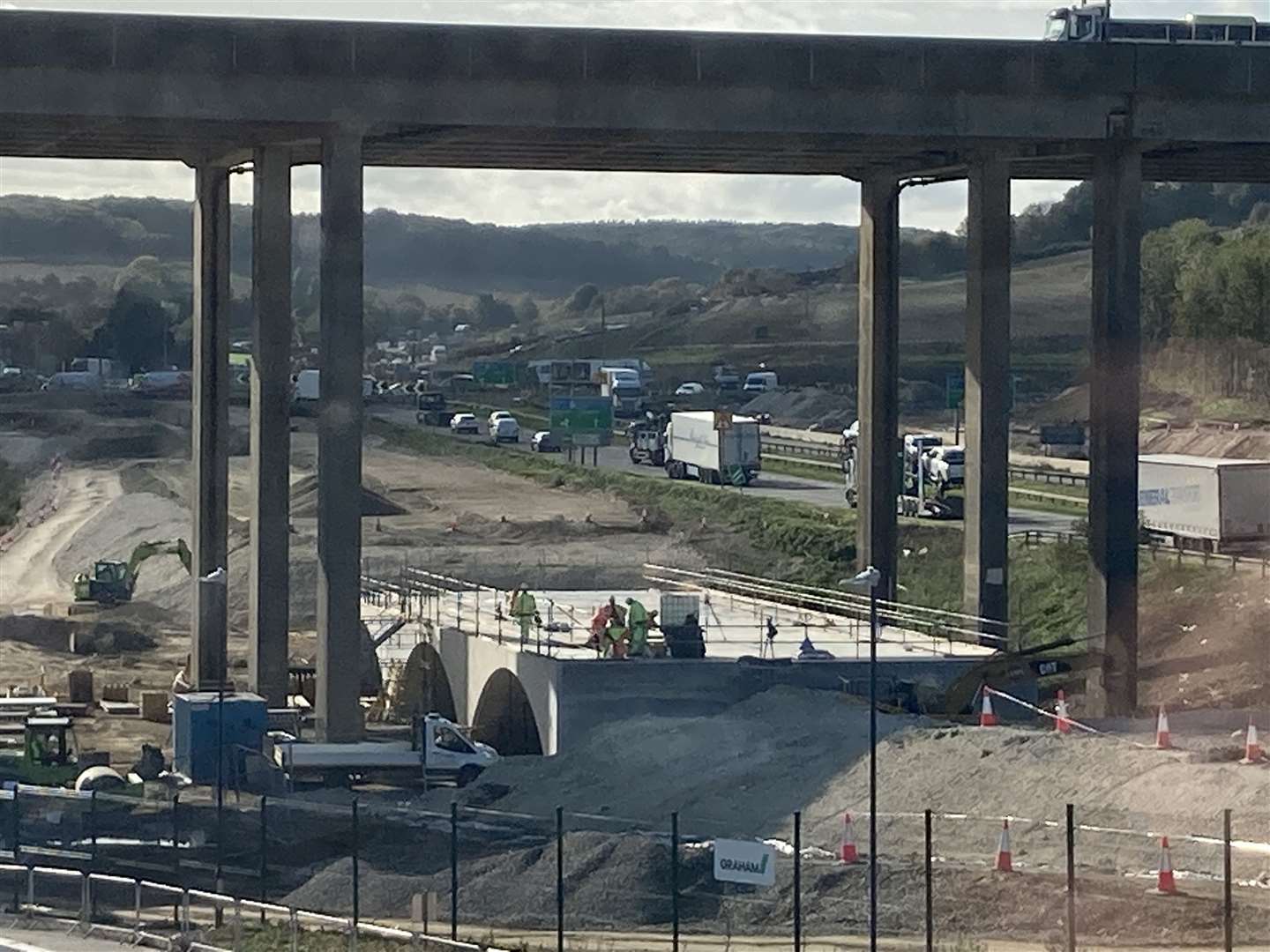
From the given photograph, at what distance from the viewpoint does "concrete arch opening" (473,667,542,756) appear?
164 feet

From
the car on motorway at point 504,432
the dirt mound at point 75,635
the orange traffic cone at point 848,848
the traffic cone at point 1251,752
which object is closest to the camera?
the orange traffic cone at point 848,848

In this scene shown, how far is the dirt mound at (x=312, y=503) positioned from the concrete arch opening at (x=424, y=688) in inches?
1792

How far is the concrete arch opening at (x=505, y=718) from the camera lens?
50.0 meters

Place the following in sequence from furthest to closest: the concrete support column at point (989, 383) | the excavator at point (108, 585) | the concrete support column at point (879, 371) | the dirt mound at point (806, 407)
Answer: the dirt mound at point (806, 407)
the excavator at point (108, 585)
the concrete support column at point (879, 371)
the concrete support column at point (989, 383)

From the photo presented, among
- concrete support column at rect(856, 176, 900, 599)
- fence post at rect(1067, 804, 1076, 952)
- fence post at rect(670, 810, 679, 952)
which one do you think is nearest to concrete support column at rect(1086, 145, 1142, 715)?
concrete support column at rect(856, 176, 900, 599)

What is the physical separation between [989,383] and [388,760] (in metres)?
13.9

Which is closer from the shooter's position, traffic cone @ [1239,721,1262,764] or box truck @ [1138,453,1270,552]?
traffic cone @ [1239,721,1262,764]

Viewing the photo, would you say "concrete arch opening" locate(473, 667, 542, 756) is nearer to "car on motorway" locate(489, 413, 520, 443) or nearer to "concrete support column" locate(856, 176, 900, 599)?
"concrete support column" locate(856, 176, 900, 599)

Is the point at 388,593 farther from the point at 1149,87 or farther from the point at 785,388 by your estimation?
the point at 785,388

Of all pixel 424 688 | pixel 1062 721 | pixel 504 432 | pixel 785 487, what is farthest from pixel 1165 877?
pixel 504 432

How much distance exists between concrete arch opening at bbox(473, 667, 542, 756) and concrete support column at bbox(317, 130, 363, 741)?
4679 mm

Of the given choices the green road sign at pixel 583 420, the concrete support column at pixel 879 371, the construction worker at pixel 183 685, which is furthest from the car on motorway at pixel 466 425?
the concrete support column at pixel 879 371

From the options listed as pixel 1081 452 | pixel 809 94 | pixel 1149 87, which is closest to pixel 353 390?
pixel 809 94

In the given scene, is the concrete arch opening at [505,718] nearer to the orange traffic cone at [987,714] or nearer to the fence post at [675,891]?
the orange traffic cone at [987,714]
